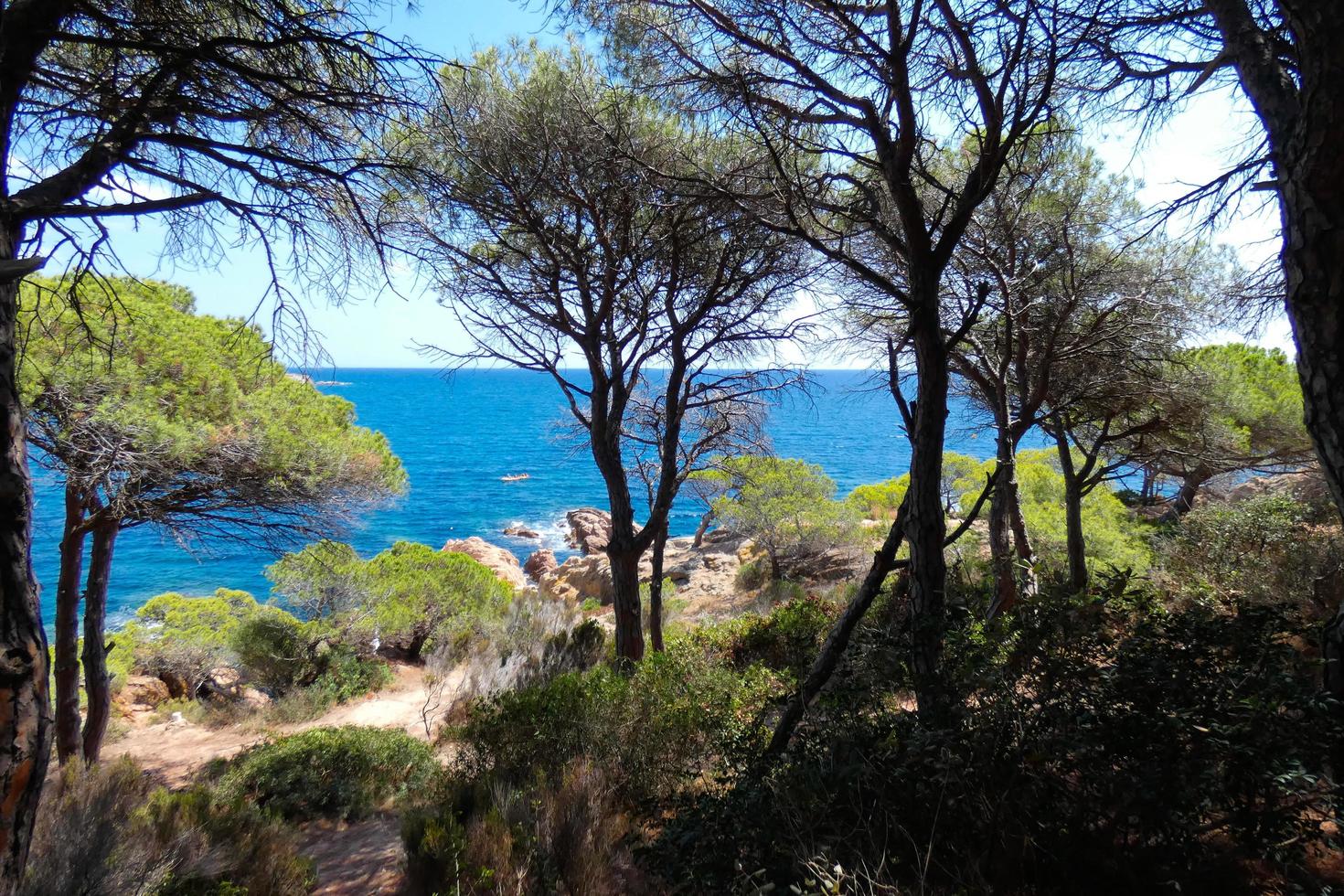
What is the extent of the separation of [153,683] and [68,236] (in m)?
11.9

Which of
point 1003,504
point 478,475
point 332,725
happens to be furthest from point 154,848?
point 478,475

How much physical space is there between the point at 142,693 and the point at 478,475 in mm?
35154

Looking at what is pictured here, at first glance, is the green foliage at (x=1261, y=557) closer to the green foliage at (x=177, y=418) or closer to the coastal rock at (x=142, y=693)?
the green foliage at (x=177, y=418)

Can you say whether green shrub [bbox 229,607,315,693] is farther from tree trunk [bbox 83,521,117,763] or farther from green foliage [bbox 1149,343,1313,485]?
green foliage [bbox 1149,343,1313,485]

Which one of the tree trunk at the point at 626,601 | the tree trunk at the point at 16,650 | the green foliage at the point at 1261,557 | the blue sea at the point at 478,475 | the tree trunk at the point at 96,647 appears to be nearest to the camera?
the tree trunk at the point at 16,650

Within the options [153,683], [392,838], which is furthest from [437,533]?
[392,838]

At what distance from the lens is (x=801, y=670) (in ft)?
11.2

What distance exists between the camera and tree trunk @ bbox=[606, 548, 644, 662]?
7066 mm

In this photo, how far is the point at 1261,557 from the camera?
21.9 feet

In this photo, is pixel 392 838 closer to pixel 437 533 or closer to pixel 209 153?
pixel 209 153

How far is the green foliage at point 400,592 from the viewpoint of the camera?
11.8m

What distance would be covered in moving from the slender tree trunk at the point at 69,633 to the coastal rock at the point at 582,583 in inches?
454

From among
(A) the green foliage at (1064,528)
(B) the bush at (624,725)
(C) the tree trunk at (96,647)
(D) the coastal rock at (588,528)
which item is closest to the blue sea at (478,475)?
(C) the tree trunk at (96,647)

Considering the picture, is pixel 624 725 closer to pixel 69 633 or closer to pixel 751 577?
pixel 69 633
